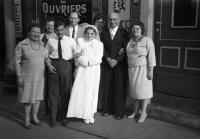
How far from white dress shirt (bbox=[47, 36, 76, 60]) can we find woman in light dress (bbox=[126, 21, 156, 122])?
926mm

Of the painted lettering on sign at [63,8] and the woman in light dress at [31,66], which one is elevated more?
the painted lettering on sign at [63,8]

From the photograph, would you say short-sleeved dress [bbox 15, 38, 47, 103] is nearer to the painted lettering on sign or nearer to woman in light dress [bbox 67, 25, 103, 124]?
woman in light dress [bbox 67, 25, 103, 124]

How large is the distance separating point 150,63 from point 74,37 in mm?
1410

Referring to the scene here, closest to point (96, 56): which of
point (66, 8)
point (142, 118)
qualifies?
point (142, 118)

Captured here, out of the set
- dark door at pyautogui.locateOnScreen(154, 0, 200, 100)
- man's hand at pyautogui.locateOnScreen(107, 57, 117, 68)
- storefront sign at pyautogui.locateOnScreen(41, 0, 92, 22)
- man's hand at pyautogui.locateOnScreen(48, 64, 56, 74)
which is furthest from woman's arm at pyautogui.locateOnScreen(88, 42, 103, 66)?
storefront sign at pyautogui.locateOnScreen(41, 0, 92, 22)

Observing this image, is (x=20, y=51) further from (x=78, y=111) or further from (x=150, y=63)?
(x=150, y=63)

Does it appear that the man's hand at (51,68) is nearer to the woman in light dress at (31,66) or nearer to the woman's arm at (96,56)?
the woman in light dress at (31,66)

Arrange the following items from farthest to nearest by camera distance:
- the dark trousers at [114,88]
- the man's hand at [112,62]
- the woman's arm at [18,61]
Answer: the dark trousers at [114,88] → the man's hand at [112,62] → the woman's arm at [18,61]

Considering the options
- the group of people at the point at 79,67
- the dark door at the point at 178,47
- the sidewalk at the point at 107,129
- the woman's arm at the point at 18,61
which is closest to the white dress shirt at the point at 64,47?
the group of people at the point at 79,67

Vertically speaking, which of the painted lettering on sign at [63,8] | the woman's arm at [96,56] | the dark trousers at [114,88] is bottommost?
the dark trousers at [114,88]

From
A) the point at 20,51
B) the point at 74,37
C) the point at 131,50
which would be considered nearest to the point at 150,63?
the point at 131,50

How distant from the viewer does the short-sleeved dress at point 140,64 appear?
15.8 ft

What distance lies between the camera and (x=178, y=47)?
17.8 ft

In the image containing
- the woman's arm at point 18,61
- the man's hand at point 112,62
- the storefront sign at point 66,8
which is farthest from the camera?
the storefront sign at point 66,8
